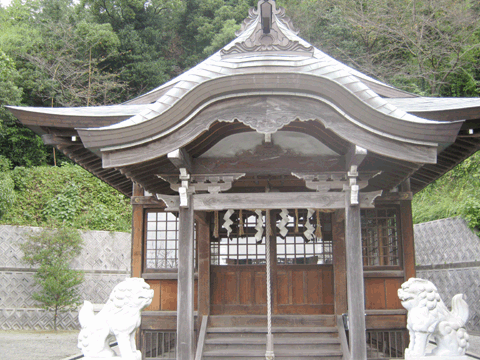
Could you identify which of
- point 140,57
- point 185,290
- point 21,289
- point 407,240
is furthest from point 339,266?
point 140,57

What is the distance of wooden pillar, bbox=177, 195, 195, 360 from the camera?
5.67 metres

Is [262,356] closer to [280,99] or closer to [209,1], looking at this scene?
[280,99]

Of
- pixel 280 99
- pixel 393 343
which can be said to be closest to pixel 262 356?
pixel 393 343

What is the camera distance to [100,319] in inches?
215

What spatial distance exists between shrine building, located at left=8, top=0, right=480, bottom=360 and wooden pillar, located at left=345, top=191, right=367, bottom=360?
0.01 meters

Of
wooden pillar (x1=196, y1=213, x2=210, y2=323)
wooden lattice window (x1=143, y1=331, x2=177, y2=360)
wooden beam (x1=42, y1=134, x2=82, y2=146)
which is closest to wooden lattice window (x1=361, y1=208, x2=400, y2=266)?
wooden pillar (x1=196, y1=213, x2=210, y2=323)

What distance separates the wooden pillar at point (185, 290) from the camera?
5.67 meters

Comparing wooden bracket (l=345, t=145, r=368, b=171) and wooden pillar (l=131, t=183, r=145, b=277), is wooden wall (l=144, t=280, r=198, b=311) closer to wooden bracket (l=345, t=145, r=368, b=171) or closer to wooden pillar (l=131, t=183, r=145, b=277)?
wooden pillar (l=131, t=183, r=145, b=277)

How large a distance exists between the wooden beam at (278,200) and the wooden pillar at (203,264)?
5.11 feet

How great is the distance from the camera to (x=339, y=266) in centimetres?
771

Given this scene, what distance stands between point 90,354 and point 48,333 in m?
8.88

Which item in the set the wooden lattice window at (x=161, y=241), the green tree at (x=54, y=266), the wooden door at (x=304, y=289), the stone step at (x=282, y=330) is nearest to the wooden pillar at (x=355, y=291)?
the stone step at (x=282, y=330)

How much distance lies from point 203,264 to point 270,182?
6.16ft

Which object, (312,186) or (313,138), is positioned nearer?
(312,186)
